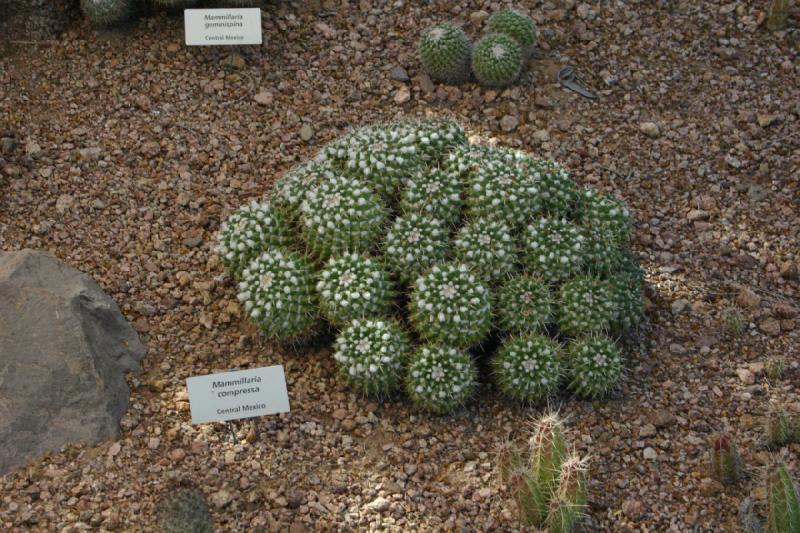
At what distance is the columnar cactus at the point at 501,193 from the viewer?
5012 millimetres

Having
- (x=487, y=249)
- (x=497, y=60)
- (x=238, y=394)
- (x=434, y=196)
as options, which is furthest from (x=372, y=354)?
(x=497, y=60)

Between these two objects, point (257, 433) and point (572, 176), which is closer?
point (257, 433)

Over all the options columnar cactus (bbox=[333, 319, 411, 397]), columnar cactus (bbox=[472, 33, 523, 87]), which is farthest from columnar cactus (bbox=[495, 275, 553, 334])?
columnar cactus (bbox=[472, 33, 523, 87])

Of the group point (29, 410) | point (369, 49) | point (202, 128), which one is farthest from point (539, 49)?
point (29, 410)

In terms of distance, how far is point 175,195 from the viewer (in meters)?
5.94

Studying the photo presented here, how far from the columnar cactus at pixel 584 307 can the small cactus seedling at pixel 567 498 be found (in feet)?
3.06

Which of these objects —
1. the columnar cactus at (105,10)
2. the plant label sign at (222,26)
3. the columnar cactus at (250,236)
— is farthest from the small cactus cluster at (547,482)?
the columnar cactus at (105,10)

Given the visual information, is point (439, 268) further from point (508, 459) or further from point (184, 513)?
point (184, 513)

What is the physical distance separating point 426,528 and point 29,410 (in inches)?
73.9

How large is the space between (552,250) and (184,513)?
2209 millimetres

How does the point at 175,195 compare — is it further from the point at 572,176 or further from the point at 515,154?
the point at 572,176

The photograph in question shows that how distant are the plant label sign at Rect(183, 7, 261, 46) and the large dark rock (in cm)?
234

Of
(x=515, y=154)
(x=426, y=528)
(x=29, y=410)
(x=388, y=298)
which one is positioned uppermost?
(x=515, y=154)

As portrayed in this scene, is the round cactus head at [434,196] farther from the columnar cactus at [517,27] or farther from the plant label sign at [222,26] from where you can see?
the plant label sign at [222,26]
